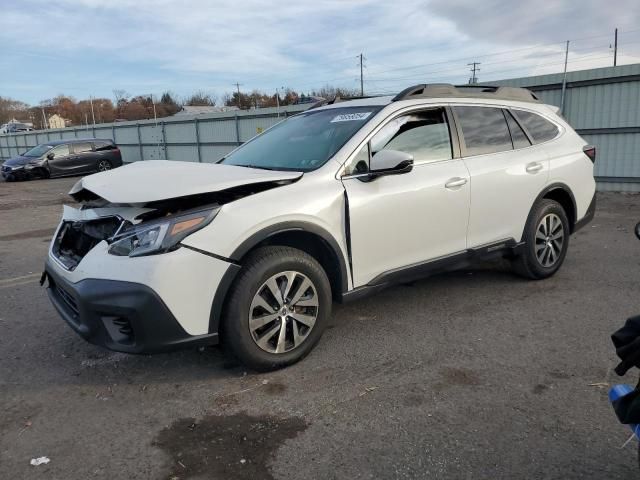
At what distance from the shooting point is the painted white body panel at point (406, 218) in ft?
12.2

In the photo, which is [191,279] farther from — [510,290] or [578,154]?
[578,154]

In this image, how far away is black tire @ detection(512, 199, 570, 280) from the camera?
16.3ft

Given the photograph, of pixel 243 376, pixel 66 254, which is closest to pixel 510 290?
pixel 243 376

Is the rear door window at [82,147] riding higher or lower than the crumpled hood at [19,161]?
higher

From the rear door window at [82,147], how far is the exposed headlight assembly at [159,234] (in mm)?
21150

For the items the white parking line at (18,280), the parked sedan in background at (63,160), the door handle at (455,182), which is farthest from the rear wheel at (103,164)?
the door handle at (455,182)

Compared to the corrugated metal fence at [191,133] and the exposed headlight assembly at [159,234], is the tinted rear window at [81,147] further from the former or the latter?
the exposed headlight assembly at [159,234]

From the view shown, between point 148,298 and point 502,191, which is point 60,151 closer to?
point 502,191

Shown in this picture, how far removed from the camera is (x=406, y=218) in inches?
155

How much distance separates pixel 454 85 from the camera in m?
4.61

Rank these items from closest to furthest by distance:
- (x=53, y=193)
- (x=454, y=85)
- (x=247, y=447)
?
(x=247, y=447), (x=454, y=85), (x=53, y=193)

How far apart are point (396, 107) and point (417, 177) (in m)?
0.57

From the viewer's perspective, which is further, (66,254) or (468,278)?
(468,278)

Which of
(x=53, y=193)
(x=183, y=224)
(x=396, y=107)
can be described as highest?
(x=396, y=107)
